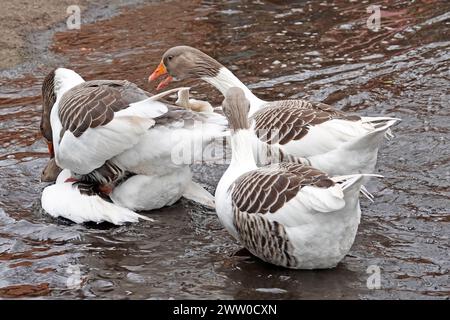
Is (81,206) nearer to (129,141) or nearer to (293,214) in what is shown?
(129,141)

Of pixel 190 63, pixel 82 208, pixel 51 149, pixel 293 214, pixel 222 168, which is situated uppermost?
pixel 190 63

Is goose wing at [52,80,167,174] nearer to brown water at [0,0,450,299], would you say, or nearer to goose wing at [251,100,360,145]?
brown water at [0,0,450,299]

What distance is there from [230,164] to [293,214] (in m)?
0.89

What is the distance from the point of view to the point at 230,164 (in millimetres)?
5938

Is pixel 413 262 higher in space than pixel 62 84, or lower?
lower

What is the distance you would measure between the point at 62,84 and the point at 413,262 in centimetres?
340

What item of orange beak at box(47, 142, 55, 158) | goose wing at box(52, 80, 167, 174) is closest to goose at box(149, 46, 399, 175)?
goose wing at box(52, 80, 167, 174)

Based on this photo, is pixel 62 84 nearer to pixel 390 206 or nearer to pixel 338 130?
pixel 338 130

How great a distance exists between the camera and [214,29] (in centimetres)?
1116

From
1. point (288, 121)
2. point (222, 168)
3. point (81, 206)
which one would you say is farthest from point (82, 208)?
point (288, 121)

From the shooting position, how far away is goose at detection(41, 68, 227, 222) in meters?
6.25

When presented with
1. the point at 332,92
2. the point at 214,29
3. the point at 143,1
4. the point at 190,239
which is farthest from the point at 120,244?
the point at 143,1
